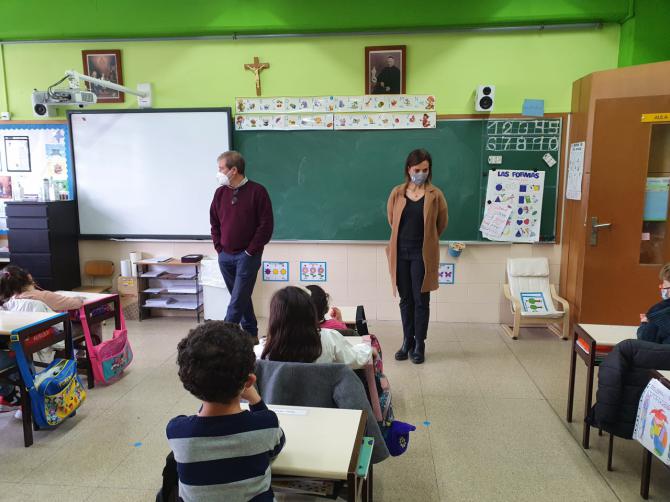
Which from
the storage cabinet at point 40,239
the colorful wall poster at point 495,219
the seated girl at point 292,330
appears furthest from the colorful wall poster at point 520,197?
the storage cabinet at point 40,239

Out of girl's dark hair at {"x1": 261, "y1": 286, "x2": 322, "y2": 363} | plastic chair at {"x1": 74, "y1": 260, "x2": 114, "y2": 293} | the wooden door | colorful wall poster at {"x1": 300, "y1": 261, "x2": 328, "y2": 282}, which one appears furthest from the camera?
plastic chair at {"x1": 74, "y1": 260, "x2": 114, "y2": 293}

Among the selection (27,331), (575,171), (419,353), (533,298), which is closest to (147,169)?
(27,331)

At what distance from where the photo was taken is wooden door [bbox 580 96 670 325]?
4.20 m

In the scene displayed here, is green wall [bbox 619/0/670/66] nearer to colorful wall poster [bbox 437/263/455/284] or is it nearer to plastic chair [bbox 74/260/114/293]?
colorful wall poster [bbox 437/263/455/284]

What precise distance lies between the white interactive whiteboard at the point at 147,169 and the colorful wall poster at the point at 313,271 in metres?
1.08

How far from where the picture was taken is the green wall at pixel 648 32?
441 centimetres

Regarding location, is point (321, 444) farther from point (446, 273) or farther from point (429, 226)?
point (446, 273)

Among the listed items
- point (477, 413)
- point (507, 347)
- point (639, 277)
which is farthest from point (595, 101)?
point (477, 413)

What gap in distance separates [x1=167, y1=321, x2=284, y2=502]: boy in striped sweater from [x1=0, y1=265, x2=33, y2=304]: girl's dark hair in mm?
2399

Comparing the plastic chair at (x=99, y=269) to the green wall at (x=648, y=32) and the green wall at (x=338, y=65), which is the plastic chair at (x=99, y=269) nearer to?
the green wall at (x=338, y=65)

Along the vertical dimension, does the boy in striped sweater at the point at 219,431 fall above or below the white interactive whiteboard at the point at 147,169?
below

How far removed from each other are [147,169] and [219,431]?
441 cm

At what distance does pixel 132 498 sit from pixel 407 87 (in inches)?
158

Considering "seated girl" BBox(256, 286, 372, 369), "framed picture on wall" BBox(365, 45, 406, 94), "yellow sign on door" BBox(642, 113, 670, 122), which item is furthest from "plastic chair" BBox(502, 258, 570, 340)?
"seated girl" BBox(256, 286, 372, 369)
